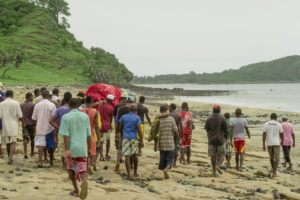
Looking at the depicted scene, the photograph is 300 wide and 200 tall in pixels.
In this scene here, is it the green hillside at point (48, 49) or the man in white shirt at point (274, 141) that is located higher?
the green hillside at point (48, 49)

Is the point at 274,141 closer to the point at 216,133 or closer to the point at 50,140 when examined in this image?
the point at 216,133

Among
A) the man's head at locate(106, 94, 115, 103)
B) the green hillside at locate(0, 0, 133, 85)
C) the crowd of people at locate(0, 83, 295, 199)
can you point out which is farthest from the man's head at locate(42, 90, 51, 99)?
the green hillside at locate(0, 0, 133, 85)

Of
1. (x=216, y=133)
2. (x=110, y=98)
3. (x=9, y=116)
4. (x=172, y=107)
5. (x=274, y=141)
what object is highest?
(x=110, y=98)

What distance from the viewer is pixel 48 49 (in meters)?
102

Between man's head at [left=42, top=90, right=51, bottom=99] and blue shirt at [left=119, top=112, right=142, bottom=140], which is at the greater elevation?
man's head at [left=42, top=90, right=51, bottom=99]

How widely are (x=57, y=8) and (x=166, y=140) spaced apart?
133285 millimetres

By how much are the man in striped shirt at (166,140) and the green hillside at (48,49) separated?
53.2m

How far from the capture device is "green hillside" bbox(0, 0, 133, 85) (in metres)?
79.0

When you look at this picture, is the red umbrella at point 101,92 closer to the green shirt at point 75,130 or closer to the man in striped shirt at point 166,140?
the man in striped shirt at point 166,140

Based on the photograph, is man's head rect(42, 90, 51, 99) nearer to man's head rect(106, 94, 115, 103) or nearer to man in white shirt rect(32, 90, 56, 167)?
man in white shirt rect(32, 90, 56, 167)

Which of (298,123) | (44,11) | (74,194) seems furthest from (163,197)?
(44,11)

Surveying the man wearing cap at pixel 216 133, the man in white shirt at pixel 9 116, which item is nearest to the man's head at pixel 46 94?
the man in white shirt at pixel 9 116

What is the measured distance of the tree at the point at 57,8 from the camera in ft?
428

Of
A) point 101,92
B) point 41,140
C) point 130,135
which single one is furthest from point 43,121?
point 101,92
